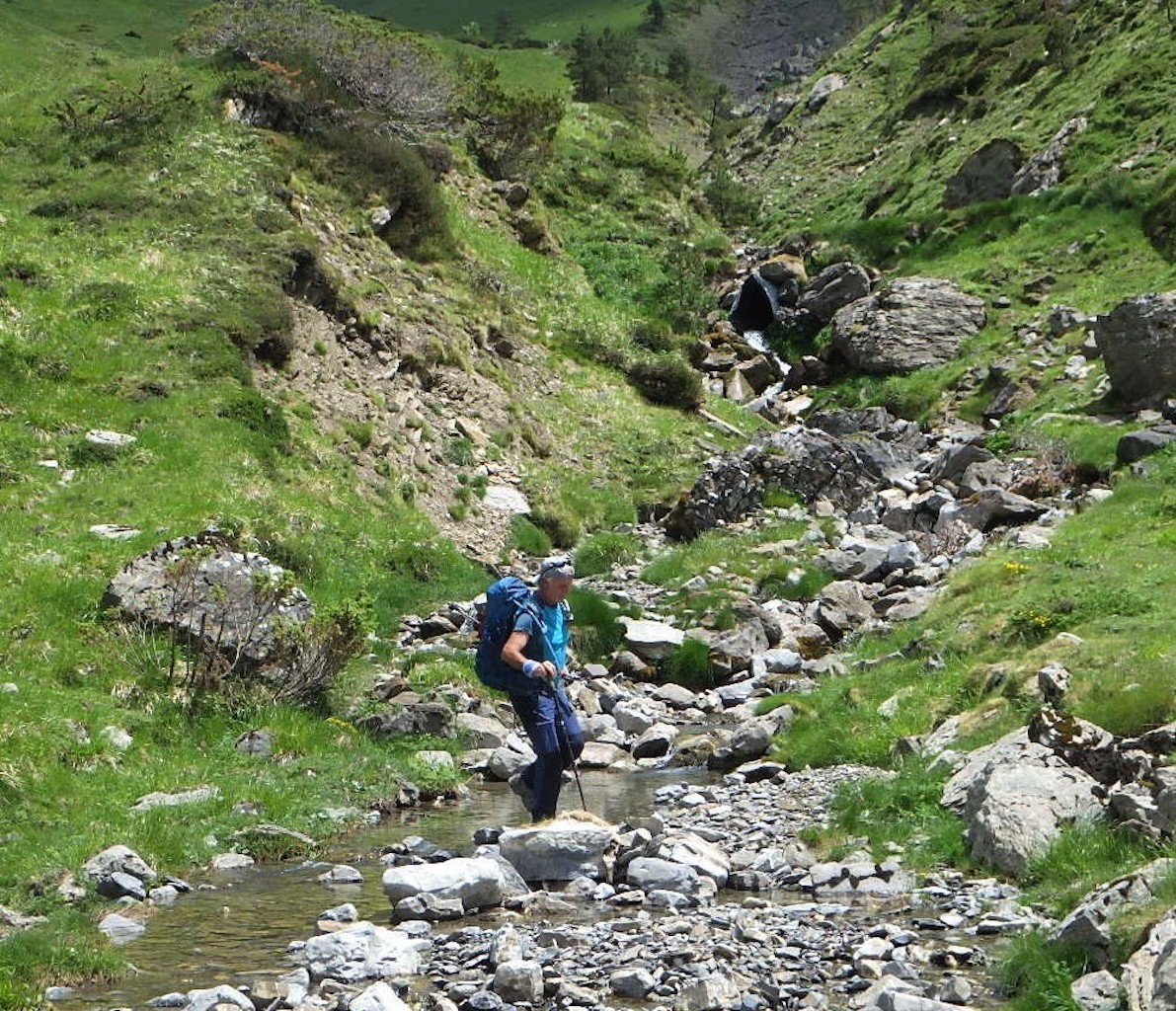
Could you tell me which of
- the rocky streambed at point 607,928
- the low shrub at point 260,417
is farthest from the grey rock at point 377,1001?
the low shrub at point 260,417

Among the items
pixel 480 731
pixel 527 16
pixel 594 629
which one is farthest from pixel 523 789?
pixel 527 16

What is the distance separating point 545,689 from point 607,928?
304cm

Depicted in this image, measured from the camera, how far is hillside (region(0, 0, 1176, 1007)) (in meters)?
14.3

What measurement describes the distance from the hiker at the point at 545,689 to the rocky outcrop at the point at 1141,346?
23706 mm

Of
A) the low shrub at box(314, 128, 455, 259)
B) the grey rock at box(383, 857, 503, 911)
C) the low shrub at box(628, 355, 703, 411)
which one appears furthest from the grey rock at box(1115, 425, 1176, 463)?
the low shrub at box(314, 128, 455, 259)

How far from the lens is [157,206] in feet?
109

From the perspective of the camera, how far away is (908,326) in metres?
44.0

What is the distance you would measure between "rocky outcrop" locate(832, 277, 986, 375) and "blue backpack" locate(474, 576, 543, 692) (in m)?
33.5

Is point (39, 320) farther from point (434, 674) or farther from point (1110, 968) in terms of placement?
point (1110, 968)

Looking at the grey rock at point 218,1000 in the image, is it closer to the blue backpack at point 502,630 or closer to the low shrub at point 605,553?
the blue backpack at point 502,630

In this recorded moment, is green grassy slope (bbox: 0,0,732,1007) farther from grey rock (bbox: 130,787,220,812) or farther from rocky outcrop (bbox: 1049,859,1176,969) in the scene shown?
rocky outcrop (bbox: 1049,859,1176,969)

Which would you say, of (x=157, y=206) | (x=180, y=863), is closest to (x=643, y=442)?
(x=157, y=206)

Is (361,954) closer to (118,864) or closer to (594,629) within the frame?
(118,864)

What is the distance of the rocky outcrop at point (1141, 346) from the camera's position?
3028 cm
